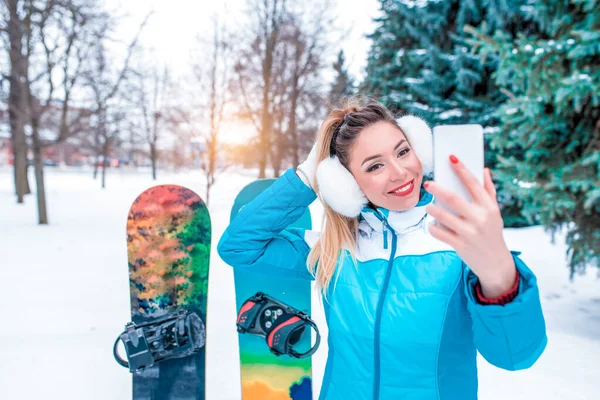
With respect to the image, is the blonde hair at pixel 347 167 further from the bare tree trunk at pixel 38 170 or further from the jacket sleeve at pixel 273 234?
the bare tree trunk at pixel 38 170

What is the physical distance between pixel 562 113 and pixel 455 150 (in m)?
3.93

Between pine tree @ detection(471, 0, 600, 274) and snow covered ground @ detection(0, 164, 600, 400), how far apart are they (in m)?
0.81

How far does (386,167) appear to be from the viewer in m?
1.12

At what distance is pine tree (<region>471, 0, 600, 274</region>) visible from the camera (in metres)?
3.25

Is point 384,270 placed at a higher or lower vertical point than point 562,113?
lower

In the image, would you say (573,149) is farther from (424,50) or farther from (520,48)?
(424,50)

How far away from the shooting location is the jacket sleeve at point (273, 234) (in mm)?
1302

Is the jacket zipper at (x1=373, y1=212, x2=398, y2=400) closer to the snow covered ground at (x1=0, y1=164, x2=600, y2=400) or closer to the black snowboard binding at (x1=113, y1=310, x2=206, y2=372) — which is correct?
the black snowboard binding at (x1=113, y1=310, x2=206, y2=372)

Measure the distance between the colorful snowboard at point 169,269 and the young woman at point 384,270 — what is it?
1087 millimetres

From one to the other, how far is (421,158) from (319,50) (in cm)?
1410

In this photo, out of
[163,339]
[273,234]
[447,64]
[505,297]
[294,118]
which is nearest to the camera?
[505,297]

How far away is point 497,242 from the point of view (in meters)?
0.64

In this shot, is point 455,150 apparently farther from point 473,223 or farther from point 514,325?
point 514,325

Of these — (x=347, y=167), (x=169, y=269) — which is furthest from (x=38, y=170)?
(x=347, y=167)
